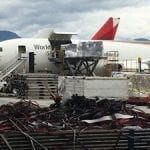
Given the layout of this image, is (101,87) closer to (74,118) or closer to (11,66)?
(11,66)

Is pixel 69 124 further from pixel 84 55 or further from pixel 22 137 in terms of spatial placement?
pixel 84 55

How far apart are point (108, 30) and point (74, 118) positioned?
188 ft

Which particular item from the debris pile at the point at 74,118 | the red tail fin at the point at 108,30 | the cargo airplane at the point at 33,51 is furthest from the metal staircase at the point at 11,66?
the debris pile at the point at 74,118

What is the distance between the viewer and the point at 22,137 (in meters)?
13.0

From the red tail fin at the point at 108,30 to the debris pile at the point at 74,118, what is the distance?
52.9 metres

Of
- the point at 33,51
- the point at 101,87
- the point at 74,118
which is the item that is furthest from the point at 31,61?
the point at 74,118

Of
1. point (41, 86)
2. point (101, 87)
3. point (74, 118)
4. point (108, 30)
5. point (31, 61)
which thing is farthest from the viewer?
point (108, 30)

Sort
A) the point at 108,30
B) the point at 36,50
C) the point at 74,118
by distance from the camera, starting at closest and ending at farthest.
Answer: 1. the point at 74,118
2. the point at 36,50
3. the point at 108,30

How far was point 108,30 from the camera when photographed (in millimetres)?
73125

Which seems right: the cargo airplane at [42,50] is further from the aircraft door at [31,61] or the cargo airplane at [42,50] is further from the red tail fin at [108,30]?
the red tail fin at [108,30]

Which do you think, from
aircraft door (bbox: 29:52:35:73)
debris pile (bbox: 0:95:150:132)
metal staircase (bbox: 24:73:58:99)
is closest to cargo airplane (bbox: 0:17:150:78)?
A: aircraft door (bbox: 29:52:35:73)

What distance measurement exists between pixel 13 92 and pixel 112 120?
2716cm

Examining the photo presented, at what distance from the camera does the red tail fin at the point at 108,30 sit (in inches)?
2842

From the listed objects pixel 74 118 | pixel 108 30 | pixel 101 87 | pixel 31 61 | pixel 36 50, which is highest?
pixel 108 30
